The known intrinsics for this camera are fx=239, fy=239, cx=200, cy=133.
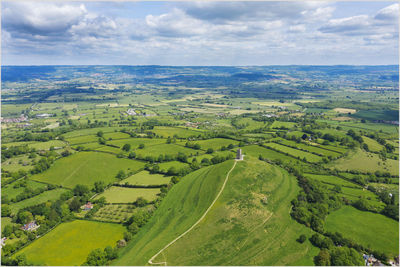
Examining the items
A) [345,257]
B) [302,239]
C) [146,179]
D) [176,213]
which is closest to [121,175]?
[146,179]

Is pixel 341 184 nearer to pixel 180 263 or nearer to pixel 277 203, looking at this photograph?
pixel 277 203

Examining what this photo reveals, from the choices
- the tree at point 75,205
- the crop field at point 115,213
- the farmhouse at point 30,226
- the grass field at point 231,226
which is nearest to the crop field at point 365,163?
the grass field at point 231,226

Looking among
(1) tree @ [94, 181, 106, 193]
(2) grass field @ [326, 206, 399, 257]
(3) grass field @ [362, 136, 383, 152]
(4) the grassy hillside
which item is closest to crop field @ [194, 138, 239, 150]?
(4) the grassy hillside

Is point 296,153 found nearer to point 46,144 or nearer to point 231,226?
point 231,226

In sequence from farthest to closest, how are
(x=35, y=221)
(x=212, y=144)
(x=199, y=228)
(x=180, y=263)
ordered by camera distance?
1. (x=212, y=144)
2. (x=35, y=221)
3. (x=199, y=228)
4. (x=180, y=263)

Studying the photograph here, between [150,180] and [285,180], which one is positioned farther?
[150,180]

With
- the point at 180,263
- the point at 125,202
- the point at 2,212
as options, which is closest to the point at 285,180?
the point at 180,263
